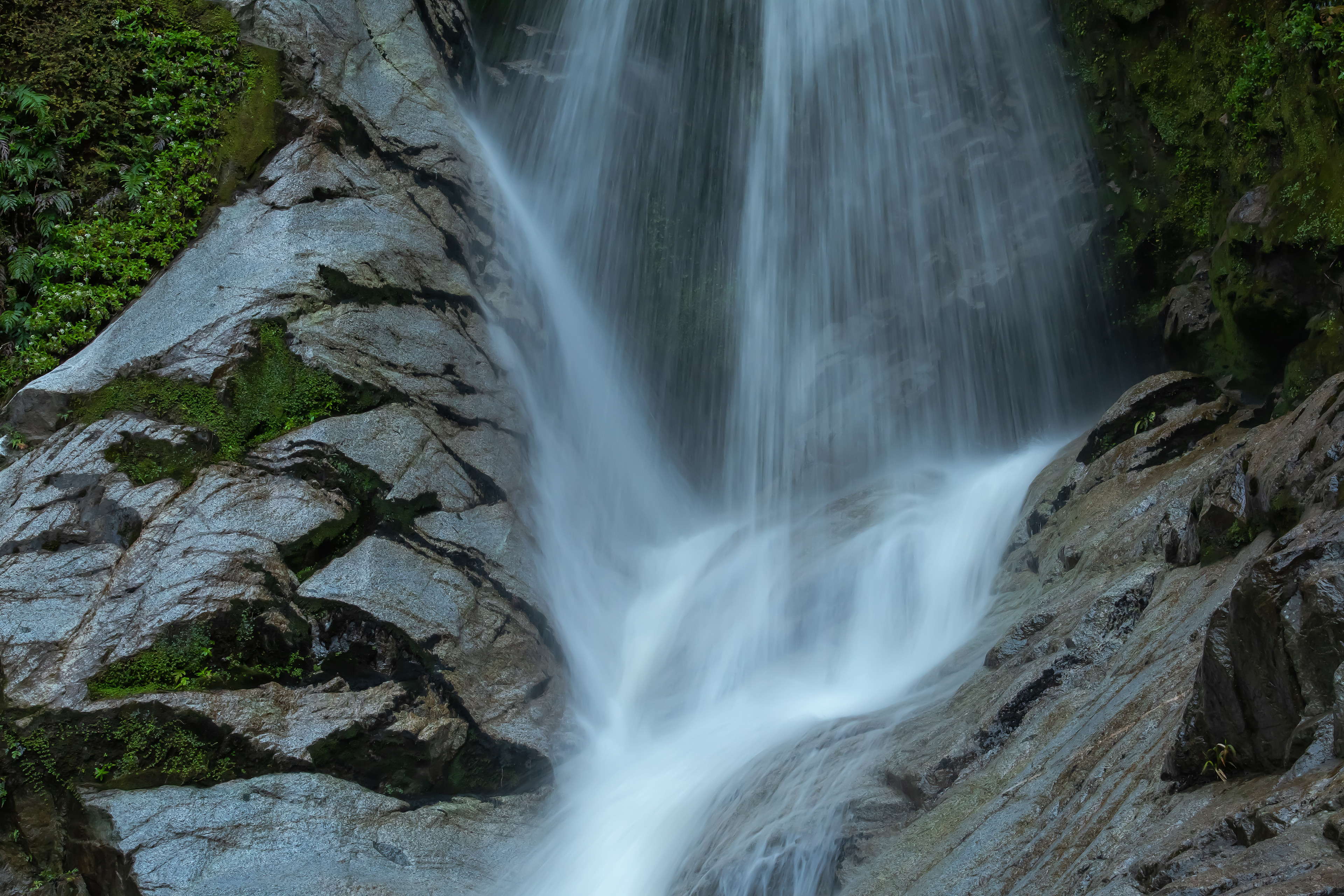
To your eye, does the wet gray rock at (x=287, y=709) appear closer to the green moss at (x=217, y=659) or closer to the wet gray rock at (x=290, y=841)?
the green moss at (x=217, y=659)

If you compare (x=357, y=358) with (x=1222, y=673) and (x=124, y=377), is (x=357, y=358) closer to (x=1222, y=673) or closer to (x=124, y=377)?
(x=124, y=377)

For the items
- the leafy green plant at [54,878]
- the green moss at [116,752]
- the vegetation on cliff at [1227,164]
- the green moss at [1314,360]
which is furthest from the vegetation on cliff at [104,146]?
the green moss at [1314,360]

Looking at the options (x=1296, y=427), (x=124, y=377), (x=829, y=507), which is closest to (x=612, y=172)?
(x=829, y=507)

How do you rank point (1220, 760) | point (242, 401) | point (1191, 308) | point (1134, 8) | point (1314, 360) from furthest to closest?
1. point (1134, 8)
2. point (1191, 308)
3. point (242, 401)
4. point (1314, 360)
5. point (1220, 760)

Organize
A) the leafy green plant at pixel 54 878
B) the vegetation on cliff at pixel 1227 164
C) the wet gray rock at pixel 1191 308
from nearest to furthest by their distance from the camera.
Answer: the leafy green plant at pixel 54 878
the vegetation on cliff at pixel 1227 164
the wet gray rock at pixel 1191 308

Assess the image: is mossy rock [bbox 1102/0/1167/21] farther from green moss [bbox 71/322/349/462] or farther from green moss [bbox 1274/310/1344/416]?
green moss [bbox 71/322/349/462]

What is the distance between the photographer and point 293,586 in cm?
726

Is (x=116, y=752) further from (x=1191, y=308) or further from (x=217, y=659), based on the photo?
(x=1191, y=308)

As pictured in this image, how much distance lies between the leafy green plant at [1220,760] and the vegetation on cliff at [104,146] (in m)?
9.42

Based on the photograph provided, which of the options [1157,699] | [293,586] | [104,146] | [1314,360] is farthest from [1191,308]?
[104,146]

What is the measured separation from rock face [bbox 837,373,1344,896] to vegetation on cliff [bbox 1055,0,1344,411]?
3.62 ft

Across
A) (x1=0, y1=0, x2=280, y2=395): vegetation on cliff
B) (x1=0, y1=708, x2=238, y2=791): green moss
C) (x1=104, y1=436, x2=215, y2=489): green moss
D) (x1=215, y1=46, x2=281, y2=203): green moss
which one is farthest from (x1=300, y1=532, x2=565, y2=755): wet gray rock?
(x1=215, y1=46, x2=281, y2=203): green moss

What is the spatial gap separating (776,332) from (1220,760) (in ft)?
36.3

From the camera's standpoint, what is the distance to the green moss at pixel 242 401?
7.84 meters
